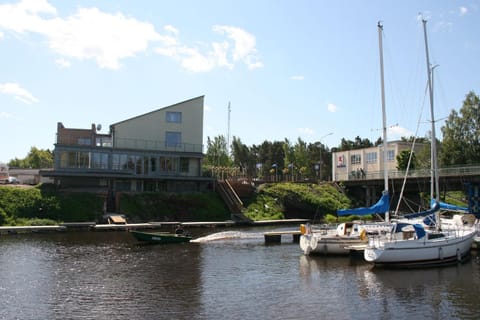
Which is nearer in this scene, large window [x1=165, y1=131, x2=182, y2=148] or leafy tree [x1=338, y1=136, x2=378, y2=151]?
large window [x1=165, y1=131, x2=182, y2=148]

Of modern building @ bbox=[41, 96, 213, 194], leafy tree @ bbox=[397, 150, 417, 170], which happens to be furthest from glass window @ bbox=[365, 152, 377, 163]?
modern building @ bbox=[41, 96, 213, 194]

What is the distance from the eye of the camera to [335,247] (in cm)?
3362

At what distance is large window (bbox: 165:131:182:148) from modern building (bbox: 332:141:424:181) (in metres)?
36.6

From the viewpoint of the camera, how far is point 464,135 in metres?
82.3

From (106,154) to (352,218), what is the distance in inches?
1453

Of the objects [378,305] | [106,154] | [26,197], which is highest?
[106,154]

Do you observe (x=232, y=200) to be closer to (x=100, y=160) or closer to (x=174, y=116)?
(x=174, y=116)

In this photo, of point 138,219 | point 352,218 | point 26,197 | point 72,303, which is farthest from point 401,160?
point 72,303

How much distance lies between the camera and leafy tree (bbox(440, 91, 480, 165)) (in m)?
80.3

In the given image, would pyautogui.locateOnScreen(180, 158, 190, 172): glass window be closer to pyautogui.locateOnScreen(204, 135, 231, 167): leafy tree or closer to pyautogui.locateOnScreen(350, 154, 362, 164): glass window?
pyautogui.locateOnScreen(204, 135, 231, 167): leafy tree

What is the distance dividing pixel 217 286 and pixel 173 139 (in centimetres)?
4787

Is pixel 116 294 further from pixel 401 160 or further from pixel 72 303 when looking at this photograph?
pixel 401 160

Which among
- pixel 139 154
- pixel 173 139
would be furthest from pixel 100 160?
pixel 173 139

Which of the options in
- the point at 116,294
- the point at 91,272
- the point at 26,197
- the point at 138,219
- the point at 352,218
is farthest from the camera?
the point at 352,218
